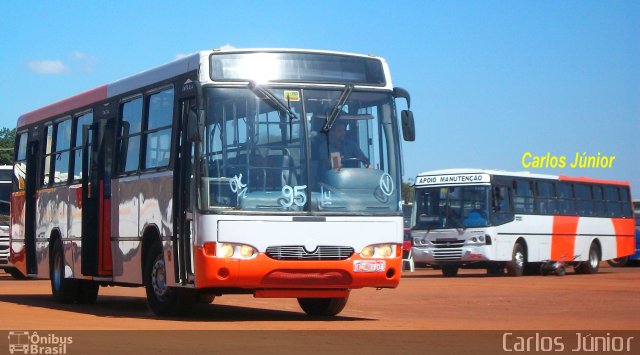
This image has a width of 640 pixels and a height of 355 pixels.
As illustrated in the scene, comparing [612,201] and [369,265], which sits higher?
[612,201]

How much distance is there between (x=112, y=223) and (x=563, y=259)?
24.8 metres

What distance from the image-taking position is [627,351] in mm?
12898

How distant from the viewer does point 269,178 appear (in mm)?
16156

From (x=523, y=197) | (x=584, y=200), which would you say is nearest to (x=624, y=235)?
(x=584, y=200)

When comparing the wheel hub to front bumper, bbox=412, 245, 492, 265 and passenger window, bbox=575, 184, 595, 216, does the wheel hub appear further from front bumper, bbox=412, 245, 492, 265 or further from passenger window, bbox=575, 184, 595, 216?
passenger window, bbox=575, 184, 595, 216

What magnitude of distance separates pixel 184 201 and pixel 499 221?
23455 mm

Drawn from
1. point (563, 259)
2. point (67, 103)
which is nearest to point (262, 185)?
point (67, 103)

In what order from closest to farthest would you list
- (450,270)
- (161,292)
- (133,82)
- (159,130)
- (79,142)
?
(161,292)
(159,130)
(133,82)
(79,142)
(450,270)

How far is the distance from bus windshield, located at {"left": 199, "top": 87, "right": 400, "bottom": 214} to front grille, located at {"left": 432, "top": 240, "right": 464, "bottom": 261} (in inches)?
886

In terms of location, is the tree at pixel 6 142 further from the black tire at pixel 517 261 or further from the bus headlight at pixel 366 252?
the bus headlight at pixel 366 252

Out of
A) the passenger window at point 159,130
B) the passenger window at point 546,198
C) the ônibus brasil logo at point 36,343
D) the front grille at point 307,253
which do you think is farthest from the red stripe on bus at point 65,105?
the passenger window at point 546,198

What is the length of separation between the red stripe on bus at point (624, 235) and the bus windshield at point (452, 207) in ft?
27.2

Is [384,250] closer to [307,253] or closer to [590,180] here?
[307,253]

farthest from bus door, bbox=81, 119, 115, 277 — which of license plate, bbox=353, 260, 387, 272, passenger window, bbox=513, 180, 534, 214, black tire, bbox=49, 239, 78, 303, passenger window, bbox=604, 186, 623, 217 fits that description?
passenger window, bbox=604, 186, 623, 217
